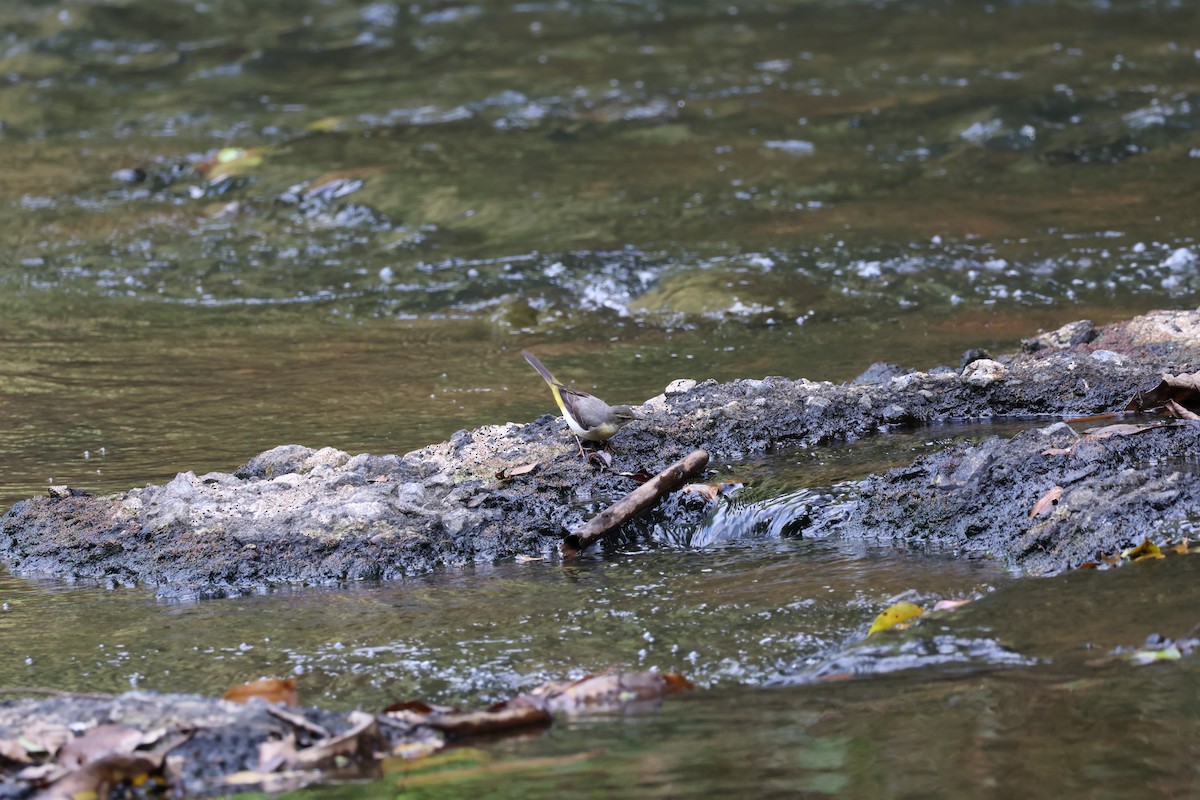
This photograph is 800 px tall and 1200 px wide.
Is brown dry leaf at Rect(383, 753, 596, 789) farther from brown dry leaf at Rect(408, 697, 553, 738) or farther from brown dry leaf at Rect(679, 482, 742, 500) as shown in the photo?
brown dry leaf at Rect(679, 482, 742, 500)

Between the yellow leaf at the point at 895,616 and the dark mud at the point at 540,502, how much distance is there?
493 mm

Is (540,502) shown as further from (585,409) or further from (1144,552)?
(1144,552)

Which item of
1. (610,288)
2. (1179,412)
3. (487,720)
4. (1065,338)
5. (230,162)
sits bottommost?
(610,288)

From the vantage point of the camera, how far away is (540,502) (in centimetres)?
426

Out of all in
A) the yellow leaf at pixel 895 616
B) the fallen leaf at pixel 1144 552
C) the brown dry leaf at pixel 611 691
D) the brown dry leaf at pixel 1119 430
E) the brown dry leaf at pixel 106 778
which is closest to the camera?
the brown dry leaf at pixel 106 778

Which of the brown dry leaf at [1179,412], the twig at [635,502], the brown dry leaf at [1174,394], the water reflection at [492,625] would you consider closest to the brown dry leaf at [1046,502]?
the water reflection at [492,625]

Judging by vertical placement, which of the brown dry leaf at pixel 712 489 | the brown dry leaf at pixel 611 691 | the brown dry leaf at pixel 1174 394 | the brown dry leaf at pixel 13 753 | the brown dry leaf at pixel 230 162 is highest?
the brown dry leaf at pixel 13 753

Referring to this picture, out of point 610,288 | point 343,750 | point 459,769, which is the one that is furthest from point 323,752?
point 610,288

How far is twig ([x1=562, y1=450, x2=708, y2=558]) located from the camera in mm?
4035

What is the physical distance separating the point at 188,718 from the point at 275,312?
5.77m

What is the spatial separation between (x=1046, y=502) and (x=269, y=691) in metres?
2.01

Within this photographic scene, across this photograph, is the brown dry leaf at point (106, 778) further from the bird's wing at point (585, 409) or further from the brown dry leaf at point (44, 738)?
the bird's wing at point (585, 409)

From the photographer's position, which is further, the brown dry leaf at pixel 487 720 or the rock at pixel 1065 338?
the rock at pixel 1065 338

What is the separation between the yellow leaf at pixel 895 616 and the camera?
307 cm
